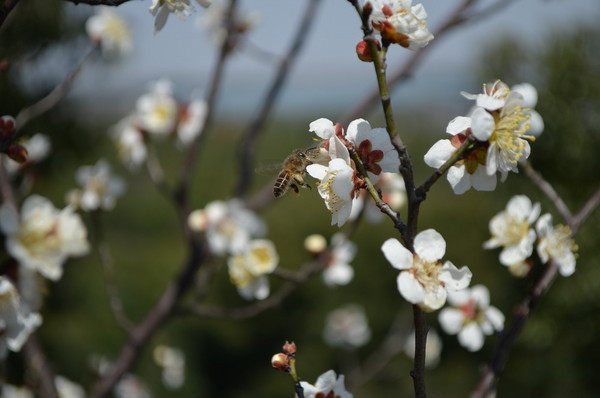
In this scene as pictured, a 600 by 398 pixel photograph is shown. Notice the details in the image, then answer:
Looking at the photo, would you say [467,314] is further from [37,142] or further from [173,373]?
[173,373]

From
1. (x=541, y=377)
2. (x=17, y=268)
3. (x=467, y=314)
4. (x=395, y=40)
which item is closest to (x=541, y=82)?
(x=541, y=377)

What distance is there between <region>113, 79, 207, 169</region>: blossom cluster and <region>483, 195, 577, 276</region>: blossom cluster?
2.70 feet

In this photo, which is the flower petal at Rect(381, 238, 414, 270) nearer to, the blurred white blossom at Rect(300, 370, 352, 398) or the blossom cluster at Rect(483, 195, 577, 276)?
the blurred white blossom at Rect(300, 370, 352, 398)

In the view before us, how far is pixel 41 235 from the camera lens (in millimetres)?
821

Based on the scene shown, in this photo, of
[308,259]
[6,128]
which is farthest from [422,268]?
[308,259]

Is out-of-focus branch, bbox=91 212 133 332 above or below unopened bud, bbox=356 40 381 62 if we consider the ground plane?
below

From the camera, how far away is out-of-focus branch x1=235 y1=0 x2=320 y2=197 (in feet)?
4.34

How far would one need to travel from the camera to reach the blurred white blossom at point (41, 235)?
74 cm

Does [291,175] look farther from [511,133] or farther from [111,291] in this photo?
[111,291]

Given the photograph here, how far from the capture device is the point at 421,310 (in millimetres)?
466

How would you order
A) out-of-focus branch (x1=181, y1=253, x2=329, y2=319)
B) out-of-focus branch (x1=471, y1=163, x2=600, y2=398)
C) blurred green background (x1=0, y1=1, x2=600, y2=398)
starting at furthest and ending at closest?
blurred green background (x1=0, y1=1, x2=600, y2=398) < out-of-focus branch (x1=181, y1=253, x2=329, y2=319) < out-of-focus branch (x1=471, y1=163, x2=600, y2=398)

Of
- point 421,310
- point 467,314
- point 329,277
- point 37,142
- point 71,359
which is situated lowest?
point 71,359

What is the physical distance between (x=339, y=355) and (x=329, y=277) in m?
1.71

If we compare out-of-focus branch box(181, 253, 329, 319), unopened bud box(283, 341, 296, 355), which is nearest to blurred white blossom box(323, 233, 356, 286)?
out-of-focus branch box(181, 253, 329, 319)
